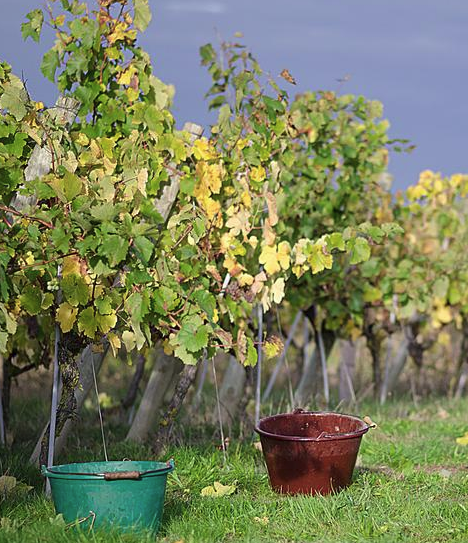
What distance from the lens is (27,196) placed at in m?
3.46

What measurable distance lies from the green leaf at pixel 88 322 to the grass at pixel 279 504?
0.68 meters

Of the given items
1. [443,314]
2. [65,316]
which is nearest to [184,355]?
[65,316]

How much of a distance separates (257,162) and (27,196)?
46.7 inches

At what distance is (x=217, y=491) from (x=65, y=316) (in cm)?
94

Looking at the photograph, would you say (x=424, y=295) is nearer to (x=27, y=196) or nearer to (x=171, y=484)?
(x=171, y=484)

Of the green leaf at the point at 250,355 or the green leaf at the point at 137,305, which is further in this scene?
the green leaf at the point at 250,355

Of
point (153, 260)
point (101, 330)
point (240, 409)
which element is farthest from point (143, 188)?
point (240, 409)

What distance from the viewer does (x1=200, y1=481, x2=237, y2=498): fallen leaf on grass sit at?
340 cm

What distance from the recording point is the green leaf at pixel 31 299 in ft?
10.8

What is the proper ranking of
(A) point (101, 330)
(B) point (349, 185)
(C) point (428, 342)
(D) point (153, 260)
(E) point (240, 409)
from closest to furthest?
(A) point (101, 330), (D) point (153, 260), (E) point (240, 409), (B) point (349, 185), (C) point (428, 342)

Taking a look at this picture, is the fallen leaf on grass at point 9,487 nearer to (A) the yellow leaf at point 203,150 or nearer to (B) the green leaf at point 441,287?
(A) the yellow leaf at point 203,150

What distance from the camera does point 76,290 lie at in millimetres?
3184

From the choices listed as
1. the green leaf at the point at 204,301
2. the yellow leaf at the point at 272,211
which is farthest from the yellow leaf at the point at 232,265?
the green leaf at the point at 204,301

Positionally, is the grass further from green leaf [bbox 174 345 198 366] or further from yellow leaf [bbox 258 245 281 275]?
yellow leaf [bbox 258 245 281 275]
